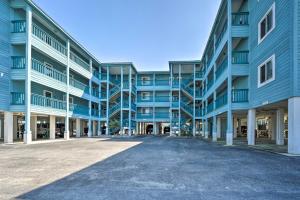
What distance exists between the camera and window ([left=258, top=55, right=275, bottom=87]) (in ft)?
52.5

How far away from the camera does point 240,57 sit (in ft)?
70.6

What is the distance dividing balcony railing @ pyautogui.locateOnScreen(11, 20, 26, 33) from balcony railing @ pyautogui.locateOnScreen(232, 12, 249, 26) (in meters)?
17.5

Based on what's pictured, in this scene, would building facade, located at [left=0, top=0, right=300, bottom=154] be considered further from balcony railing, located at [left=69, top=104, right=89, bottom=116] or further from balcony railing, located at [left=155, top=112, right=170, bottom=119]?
balcony railing, located at [left=155, top=112, right=170, bottom=119]

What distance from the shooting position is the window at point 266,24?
16.1 m

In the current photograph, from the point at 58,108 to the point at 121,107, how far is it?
15209 millimetres

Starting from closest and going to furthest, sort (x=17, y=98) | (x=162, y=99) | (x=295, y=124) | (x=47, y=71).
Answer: (x=295, y=124), (x=17, y=98), (x=47, y=71), (x=162, y=99)

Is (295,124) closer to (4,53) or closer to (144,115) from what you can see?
(4,53)

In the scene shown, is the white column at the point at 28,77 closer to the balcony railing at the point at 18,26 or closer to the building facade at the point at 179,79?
the building facade at the point at 179,79

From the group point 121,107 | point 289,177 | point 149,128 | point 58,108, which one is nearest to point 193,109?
point 121,107

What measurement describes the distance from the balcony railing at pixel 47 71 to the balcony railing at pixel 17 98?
8.31 feet

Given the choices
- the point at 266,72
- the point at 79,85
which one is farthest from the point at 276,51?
the point at 79,85

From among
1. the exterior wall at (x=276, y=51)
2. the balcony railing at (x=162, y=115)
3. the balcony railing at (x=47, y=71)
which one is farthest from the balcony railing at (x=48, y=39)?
the balcony railing at (x=162, y=115)

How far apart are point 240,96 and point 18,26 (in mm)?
19452

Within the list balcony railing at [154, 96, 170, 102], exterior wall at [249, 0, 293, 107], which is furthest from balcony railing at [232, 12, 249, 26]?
balcony railing at [154, 96, 170, 102]
